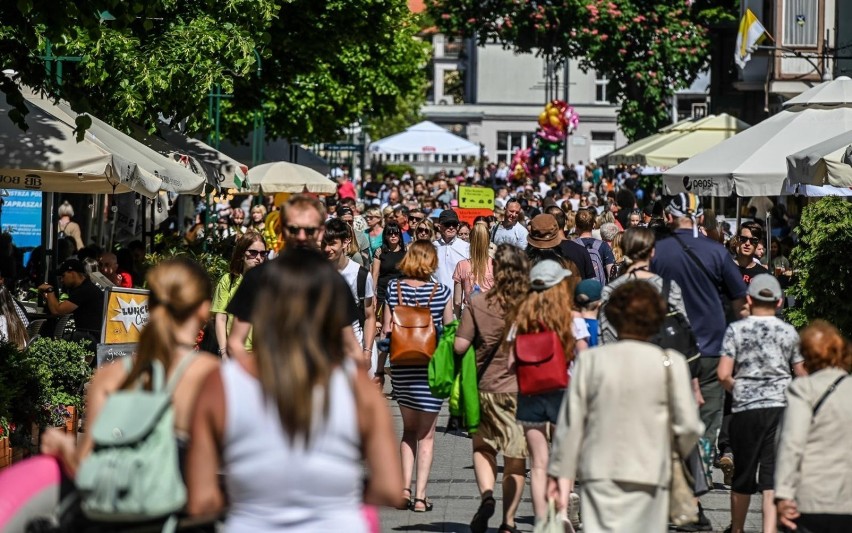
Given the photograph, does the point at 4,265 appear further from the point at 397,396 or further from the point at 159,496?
the point at 159,496

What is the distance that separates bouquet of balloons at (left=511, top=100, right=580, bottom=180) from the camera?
40.9 metres

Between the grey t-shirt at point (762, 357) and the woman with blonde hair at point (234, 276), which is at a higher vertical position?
the woman with blonde hair at point (234, 276)

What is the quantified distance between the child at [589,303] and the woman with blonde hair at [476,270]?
3.52m

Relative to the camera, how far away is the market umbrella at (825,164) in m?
11.9

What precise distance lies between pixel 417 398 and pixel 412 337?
1.24 feet

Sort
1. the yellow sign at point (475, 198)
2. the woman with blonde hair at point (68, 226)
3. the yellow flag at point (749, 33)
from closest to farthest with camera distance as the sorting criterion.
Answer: the woman with blonde hair at point (68, 226)
the yellow sign at point (475, 198)
the yellow flag at point (749, 33)

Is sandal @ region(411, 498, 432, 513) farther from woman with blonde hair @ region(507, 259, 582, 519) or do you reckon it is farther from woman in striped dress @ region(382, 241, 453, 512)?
woman with blonde hair @ region(507, 259, 582, 519)

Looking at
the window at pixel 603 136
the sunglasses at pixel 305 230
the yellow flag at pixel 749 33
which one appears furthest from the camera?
the window at pixel 603 136

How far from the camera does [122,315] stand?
11914 millimetres

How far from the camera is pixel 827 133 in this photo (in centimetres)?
1501

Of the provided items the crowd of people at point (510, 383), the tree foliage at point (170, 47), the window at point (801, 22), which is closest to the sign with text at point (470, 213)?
the tree foliage at point (170, 47)

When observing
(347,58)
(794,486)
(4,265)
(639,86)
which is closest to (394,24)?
(347,58)

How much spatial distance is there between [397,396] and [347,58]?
29.8 metres

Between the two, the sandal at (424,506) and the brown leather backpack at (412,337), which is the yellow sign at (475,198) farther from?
the sandal at (424,506)
